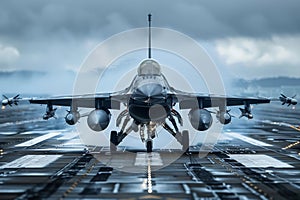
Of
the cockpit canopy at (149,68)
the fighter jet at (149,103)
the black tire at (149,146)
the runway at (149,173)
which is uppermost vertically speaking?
the cockpit canopy at (149,68)

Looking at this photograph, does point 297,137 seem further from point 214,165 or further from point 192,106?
point 214,165

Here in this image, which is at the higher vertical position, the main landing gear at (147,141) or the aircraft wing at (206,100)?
the aircraft wing at (206,100)

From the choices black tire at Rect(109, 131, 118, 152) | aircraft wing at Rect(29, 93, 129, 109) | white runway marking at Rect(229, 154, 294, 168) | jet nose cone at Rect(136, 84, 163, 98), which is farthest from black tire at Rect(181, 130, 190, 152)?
jet nose cone at Rect(136, 84, 163, 98)

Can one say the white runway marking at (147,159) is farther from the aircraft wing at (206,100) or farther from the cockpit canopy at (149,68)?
the cockpit canopy at (149,68)

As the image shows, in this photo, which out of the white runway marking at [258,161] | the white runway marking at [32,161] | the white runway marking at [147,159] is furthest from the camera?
the white runway marking at [147,159]

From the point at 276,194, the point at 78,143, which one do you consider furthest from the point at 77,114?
the point at 276,194

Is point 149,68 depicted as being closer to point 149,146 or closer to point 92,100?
point 92,100

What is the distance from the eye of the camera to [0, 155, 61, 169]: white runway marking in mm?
23172

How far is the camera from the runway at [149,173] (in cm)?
1658

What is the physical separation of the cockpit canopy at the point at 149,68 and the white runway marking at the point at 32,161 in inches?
286

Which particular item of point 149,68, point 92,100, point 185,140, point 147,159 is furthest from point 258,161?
point 92,100

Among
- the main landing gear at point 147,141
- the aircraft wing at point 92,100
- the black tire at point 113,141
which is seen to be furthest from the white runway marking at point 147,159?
the aircraft wing at point 92,100

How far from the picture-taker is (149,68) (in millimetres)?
25719

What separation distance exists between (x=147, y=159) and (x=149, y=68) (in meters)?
5.31
